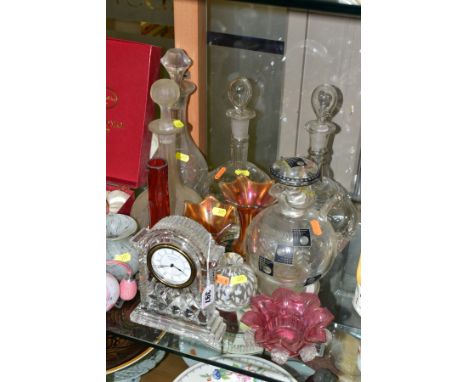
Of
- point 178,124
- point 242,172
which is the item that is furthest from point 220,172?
point 178,124

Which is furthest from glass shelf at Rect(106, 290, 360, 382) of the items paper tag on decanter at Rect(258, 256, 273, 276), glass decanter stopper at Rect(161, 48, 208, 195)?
glass decanter stopper at Rect(161, 48, 208, 195)

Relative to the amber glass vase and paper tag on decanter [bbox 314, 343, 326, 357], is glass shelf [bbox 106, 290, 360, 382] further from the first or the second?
the amber glass vase

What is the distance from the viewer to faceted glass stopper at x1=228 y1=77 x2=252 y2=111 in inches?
40.3

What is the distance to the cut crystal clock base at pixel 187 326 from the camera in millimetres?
873

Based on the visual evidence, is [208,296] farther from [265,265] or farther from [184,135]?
[184,135]

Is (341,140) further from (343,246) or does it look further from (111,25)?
(111,25)

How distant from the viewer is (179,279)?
2.78ft

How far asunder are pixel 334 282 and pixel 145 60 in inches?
22.0

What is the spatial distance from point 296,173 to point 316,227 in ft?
0.42

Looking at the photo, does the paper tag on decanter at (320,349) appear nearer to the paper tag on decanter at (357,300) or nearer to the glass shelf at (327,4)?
the paper tag on decanter at (357,300)

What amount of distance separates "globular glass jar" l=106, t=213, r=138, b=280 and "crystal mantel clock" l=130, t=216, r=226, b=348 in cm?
7
